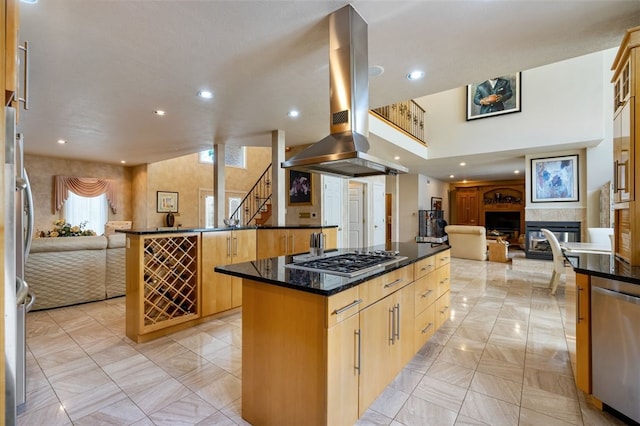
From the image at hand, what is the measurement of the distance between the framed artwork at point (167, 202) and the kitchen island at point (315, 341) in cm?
765

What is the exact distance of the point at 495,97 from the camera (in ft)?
22.4

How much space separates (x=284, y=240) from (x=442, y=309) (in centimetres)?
218

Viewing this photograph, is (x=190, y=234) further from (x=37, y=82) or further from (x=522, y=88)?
(x=522, y=88)

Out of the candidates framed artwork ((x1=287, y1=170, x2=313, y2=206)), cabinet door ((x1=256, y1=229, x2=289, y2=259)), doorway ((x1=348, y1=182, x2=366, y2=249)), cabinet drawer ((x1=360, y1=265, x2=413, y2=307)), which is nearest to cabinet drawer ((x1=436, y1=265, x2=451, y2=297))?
cabinet drawer ((x1=360, y1=265, x2=413, y2=307))

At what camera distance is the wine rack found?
3.02m

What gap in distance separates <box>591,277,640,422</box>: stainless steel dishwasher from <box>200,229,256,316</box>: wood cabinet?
330 centimetres

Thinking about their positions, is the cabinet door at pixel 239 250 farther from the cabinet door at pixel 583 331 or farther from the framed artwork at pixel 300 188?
the cabinet door at pixel 583 331

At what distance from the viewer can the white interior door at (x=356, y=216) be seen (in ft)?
23.6

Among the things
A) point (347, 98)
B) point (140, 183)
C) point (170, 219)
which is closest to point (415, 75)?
point (347, 98)

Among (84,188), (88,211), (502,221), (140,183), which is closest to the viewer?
(84,188)

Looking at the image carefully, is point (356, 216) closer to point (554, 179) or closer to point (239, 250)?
point (239, 250)

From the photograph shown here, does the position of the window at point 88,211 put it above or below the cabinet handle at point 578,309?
above

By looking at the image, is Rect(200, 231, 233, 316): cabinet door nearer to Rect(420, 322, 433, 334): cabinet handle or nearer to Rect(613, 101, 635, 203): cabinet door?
Rect(420, 322, 433, 334): cabinet handle

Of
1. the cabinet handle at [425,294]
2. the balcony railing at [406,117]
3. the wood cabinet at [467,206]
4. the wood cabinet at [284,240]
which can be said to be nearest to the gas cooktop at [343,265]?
the cabinet handle at [425,294]
